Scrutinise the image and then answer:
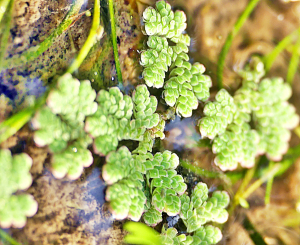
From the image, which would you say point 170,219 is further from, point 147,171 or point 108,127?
point 108,127

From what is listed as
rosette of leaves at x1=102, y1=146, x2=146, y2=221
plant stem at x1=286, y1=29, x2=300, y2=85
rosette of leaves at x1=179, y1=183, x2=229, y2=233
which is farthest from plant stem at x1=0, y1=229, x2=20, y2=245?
plant stem at x1=286, y1=29, x2=300, y2=85

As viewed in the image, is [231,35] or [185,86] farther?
[231,35]

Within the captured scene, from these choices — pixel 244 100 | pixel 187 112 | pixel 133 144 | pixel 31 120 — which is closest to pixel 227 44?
pixel 244 100

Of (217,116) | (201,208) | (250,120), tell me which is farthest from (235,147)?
(201,208)

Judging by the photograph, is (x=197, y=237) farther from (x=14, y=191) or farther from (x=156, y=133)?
(x=14, y=191)

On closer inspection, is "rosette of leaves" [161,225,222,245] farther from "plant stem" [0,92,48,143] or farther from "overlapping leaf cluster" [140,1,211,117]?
"plant stem" [0,92,48,143]
